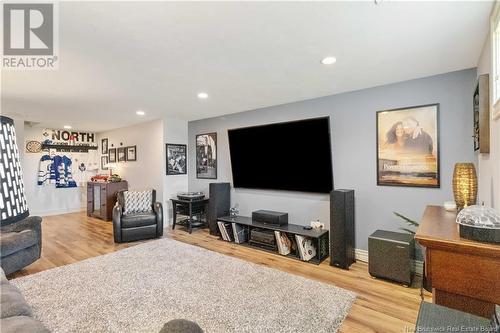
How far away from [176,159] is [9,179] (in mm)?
4641

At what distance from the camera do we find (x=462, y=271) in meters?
1.07

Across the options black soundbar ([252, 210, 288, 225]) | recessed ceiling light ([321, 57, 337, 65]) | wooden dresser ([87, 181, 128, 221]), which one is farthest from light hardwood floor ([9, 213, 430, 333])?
recessed ceiling light ([321, 57, 337, 65])

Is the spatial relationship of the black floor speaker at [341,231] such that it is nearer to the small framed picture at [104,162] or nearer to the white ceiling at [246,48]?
the white ceiling at [246,48]

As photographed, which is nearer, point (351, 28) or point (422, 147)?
point (351, 28)

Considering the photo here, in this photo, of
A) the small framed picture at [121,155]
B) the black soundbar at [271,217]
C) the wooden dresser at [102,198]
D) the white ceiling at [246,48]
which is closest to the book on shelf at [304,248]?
the black soundbar at [271,217]

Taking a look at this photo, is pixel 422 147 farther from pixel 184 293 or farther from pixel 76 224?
pixel 76 224

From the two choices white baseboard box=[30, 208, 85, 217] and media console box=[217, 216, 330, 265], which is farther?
white baseboard box=[30, 208, 85, 217]

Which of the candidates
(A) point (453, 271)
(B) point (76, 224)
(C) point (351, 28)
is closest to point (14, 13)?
(C) point (351, 28)

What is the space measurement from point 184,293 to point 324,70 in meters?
2.76

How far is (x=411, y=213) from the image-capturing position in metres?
2.91

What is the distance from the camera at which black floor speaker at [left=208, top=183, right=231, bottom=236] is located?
4.40 m

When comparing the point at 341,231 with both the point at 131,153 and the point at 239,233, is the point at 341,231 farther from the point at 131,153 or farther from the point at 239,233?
the point at 131,153

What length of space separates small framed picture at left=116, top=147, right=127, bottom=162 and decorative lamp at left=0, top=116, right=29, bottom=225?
5835 millimetres

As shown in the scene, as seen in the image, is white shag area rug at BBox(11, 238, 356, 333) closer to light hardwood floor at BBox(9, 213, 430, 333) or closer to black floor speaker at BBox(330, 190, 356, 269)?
light hardwood floor at BBox(9, 213, 430, 333)
